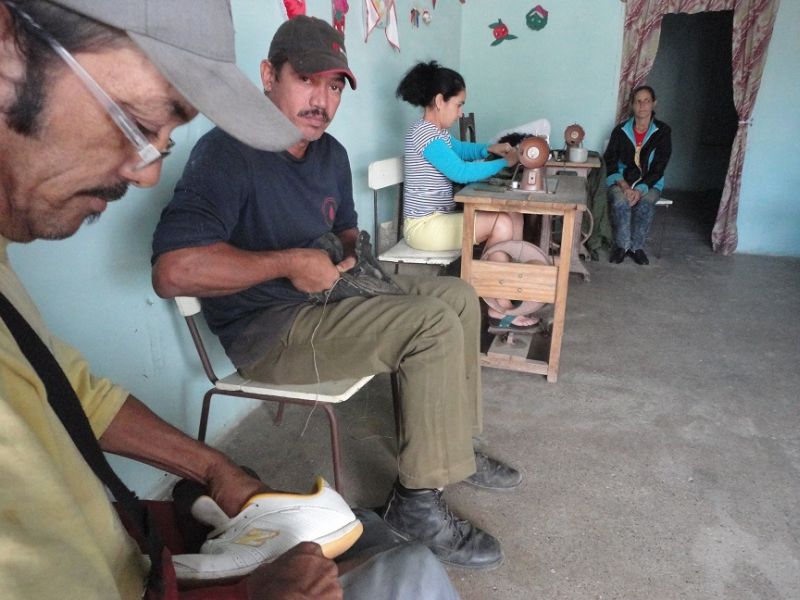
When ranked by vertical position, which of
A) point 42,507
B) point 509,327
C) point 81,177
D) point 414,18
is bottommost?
point 509,327

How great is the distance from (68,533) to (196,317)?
1.35 meters

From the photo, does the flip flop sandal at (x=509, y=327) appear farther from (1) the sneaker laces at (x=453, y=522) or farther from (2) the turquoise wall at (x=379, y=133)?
(1) the sneaker laces at (x=453, y=522)

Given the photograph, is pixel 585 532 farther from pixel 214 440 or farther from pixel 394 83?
pixel 394 83

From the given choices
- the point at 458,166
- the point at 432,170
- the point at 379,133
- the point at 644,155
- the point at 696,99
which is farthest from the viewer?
the point at 696,99

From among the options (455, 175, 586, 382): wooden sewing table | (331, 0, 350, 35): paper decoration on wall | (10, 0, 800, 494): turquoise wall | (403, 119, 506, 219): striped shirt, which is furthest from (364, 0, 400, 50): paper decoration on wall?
(455, 175, 586, 382): wooden sewing table

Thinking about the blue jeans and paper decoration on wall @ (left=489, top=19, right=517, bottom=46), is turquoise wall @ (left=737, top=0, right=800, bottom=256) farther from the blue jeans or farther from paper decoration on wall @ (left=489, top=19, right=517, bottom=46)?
paper decoration on wall @ (left=489, top=19, right=517, bottom=46)

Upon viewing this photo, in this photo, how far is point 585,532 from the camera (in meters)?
1.58

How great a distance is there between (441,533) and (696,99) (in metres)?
7.71

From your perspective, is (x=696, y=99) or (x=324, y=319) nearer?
(x=324, y=319)

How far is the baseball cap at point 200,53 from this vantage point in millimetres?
499

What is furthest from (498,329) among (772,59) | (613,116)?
(772,59)

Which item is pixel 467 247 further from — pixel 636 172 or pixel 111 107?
pixel 636 172

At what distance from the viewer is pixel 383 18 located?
2.96 m

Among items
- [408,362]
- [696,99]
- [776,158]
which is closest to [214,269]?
[408,362]
